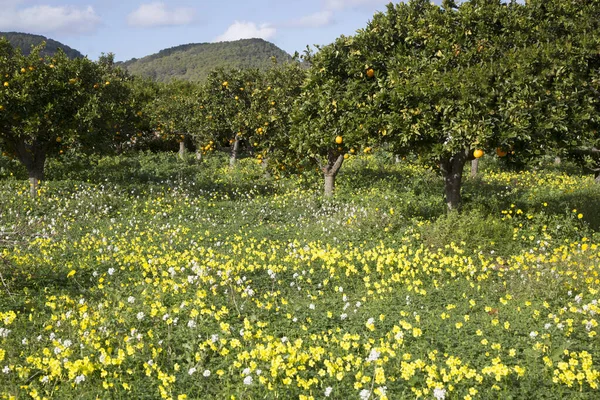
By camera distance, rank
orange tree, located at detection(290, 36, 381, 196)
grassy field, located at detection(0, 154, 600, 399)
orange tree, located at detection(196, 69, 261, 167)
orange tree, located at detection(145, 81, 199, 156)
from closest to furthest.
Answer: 1. grassy field, located at detection(0, 154, 600, 399)
2. orange tree, located at detection(290, 36, 381, 196)
3. orange tree, located at detection(196, 69, 261, 167)
4. orange tree, located at detection(145, 81, 199, 156)

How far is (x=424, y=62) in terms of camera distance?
10047 mm

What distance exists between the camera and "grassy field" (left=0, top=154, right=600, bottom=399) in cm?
507

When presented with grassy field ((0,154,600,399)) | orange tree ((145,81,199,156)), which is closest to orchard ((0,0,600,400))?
grassy field ((0,154,600,399))

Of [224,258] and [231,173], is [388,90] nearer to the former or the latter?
[224,258]

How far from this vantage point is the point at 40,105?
1515 centimetres

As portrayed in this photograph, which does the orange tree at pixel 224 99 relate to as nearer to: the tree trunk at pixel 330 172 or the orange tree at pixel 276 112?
the orange tree at pixel 276 112

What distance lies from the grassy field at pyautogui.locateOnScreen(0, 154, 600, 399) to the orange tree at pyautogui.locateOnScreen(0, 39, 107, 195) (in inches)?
66.3

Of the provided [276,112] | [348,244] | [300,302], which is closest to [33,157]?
[276,112]

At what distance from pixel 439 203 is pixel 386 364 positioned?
31.9 ft

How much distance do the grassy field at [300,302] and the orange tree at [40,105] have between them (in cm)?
168

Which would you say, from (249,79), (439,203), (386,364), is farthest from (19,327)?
(249,79)

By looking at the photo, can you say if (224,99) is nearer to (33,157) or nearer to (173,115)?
(173,115)

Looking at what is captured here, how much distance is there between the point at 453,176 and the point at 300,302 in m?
6.46

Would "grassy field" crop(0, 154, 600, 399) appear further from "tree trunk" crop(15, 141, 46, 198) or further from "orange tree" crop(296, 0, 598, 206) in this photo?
"orange tree" crop(296, 0, 598, 206)
